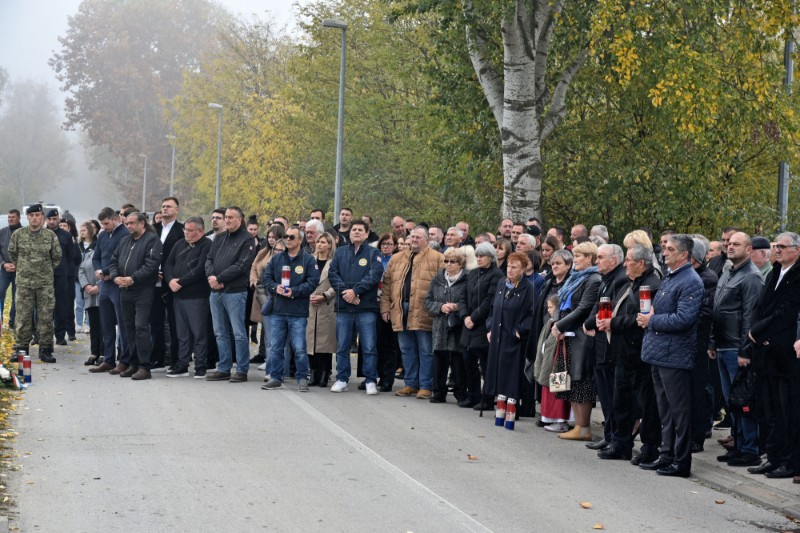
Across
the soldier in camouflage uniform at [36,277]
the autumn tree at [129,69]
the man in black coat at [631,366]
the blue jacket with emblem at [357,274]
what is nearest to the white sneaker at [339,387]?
the blue jacket with emblem at [357,274]

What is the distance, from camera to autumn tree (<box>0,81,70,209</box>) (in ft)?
391

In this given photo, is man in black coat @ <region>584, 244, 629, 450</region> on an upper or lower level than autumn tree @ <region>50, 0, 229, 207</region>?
lower

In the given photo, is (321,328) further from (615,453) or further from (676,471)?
(676,471)

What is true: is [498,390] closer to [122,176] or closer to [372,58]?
[372,58]

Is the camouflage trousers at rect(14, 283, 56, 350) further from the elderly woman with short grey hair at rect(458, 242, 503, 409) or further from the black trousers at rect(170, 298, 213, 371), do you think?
the elderly woman with short grey hair at rect(458, 242, 503, 409)

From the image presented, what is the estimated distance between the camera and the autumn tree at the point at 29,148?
4696 inches

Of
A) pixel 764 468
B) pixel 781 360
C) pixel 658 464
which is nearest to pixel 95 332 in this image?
pixel 658 464

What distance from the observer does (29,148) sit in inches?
5032

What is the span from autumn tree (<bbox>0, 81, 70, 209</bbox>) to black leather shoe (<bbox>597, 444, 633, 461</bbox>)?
10121cm

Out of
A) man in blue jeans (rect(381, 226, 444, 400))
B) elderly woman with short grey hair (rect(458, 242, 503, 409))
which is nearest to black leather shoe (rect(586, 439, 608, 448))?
elderly woman with short grey hair (rect(458, 242, 503, 409))

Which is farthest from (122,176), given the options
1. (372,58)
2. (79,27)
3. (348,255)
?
(348,255)

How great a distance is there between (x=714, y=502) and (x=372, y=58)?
79.0 feet

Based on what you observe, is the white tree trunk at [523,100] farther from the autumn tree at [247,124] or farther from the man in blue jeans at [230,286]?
the autumn tree at [247,124]

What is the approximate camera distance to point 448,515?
315 inches
